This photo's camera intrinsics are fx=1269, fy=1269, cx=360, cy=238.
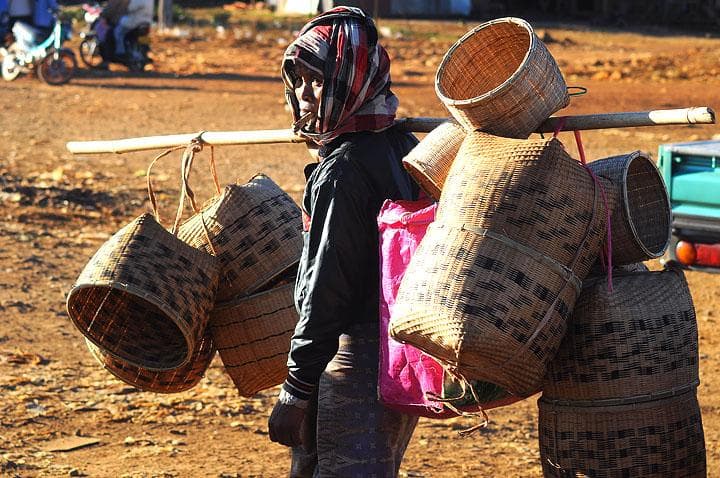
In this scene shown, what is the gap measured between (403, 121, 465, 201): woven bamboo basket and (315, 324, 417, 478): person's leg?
1.50 feet

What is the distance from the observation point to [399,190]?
3.36 meters

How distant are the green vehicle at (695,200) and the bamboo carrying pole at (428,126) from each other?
3.40 meters

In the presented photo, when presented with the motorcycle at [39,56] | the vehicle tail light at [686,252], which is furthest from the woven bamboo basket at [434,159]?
the motorcycle at [39,56]

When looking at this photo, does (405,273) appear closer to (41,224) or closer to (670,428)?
(670,428)

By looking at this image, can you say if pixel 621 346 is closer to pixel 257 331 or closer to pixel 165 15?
pixel 257 331

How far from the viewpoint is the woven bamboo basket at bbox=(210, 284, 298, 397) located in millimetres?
3877

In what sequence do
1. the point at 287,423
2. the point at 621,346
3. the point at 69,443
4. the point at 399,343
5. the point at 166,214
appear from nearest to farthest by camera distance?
the point at 621,346
the point at 399,343
the point at 287,423
the point at 69,443
the point at 166,214

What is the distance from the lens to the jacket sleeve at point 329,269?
3.24m

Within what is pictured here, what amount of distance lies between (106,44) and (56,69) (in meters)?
1.77

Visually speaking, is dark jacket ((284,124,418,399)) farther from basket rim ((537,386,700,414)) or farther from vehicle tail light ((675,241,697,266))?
vehicle tail light ((675,241,697,266))

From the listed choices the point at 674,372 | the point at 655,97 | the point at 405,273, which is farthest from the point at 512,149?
the point at 655,97

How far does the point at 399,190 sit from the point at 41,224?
6.54 metres

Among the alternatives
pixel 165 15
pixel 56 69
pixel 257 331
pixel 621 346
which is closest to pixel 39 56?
pixel 56 69

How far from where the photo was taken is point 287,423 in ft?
11.0
